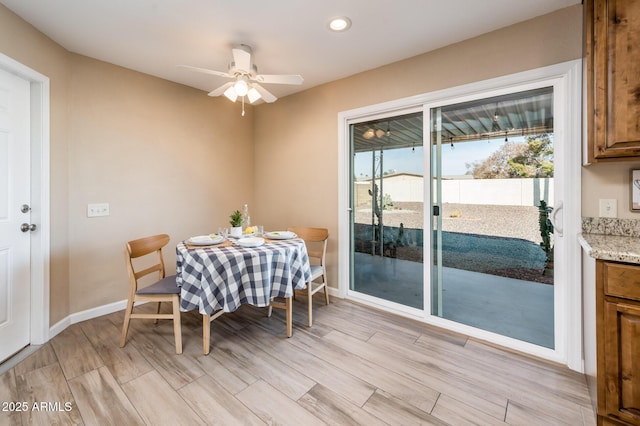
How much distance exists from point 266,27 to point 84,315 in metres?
3.13

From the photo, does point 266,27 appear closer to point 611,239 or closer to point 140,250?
point 140,250

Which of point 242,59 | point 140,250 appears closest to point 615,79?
point 242,59

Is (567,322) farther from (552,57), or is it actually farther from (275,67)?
(275,67)

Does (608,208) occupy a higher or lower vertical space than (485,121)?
lower

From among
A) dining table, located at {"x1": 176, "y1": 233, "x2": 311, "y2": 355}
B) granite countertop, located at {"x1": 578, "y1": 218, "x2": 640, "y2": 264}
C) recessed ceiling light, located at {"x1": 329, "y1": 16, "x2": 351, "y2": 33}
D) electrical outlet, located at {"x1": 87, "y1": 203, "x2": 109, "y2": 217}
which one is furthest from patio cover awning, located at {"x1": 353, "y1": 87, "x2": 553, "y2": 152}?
electrical outlet, located at {"x1": 87, "y1": 203, "x2": 109, "y2": 217}

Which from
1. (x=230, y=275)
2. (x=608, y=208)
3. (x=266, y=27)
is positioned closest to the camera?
(x=608, y=208)

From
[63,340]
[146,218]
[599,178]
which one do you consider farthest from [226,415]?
[599,178]

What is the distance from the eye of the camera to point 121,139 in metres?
2.92

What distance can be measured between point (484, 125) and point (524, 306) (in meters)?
1.54

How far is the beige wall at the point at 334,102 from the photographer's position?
2061 mm

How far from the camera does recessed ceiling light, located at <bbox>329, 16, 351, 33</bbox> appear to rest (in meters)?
2.13

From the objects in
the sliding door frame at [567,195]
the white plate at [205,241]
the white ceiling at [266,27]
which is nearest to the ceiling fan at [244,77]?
the white ceiling at [266,27]

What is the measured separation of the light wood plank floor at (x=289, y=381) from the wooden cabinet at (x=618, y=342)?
293mm

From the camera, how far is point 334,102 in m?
3.26
